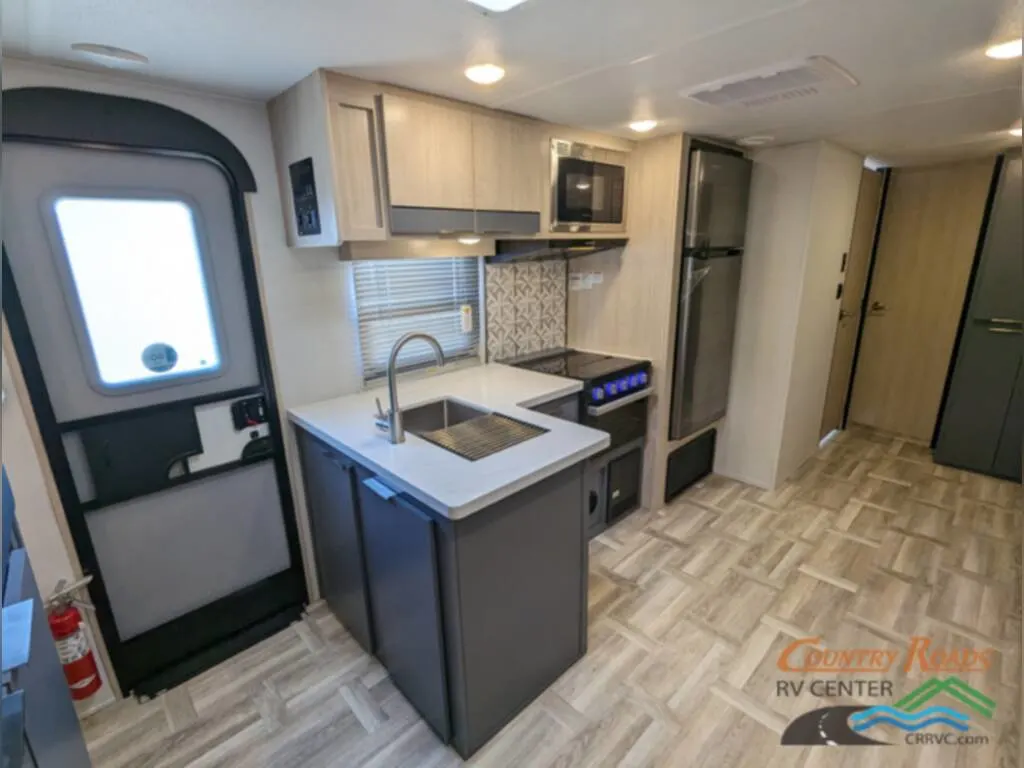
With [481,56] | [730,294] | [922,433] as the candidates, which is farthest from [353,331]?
[922,433]

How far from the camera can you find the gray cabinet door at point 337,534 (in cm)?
178

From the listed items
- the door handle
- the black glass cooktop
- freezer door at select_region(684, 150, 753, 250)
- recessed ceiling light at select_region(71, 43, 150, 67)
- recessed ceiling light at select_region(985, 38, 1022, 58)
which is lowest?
the black glass cooktop

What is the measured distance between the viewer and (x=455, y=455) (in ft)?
5.17

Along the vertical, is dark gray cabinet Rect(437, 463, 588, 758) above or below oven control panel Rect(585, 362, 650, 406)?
below

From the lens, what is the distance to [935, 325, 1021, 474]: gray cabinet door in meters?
3.12

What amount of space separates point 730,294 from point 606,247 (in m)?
0.87

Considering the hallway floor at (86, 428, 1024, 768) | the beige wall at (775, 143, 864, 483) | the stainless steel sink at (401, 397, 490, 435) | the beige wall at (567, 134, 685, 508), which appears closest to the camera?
the hallway floor at (86, 428, 1024, 768)

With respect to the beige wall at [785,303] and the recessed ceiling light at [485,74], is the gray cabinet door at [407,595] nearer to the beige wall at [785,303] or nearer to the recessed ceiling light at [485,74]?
the recessed ceiling light at [485,74]

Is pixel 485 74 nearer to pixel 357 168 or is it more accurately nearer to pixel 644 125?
pixel 357 168

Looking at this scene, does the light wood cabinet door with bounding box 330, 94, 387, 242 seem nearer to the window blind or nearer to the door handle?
the window blind

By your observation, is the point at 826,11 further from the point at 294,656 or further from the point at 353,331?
the point at 294,656

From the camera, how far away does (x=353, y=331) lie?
2.18 metres

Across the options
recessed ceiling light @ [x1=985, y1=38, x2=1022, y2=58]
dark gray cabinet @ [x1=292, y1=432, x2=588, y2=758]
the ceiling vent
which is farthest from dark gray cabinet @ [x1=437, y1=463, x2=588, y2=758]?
recessed ceiling light @ [x1=985, y1=38, x2=1022, y2=58]

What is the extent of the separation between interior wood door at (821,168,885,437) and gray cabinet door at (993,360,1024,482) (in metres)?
0.98
